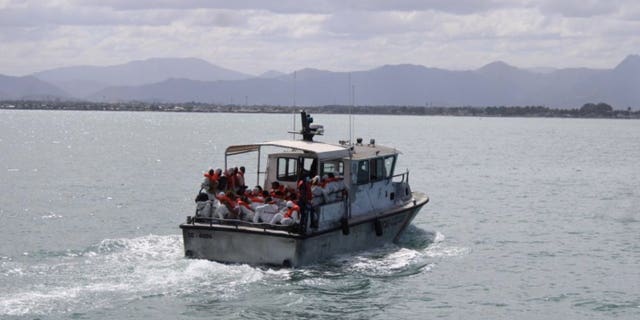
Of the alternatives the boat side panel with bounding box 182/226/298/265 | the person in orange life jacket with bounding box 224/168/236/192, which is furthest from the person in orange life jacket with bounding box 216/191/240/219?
the person in orange life jacket with bounding box 224/168/236/192

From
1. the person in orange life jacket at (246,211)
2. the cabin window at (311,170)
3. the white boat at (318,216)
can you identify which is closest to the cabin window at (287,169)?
the white boat at (318,216)

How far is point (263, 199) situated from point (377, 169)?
5040 millimetres

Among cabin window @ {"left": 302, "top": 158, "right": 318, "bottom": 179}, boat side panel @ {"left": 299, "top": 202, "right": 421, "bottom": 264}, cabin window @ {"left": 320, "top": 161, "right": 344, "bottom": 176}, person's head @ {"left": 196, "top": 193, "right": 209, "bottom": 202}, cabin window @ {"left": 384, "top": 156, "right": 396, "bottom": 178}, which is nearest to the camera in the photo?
boat side panel @ {"left": 299, "top": 202, "right": 421, "bottom": 264}

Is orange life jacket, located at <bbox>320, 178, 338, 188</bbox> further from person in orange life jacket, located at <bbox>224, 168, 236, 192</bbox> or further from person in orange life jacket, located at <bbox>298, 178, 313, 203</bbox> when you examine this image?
person in orange life jacket, located at <bbox>224, 168, 236, 192</bbox>

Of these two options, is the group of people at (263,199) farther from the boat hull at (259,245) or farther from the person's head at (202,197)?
the boat hull at (259,245)

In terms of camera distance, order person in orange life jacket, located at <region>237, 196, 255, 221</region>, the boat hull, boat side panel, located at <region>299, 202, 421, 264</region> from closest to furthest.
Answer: the boat hull → boat side panel, located at <region>299, 202, 421, 264</region> → person in orange life jacket, located at <region>237, 196, 255, 221</region>

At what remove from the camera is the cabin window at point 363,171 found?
90.5ft

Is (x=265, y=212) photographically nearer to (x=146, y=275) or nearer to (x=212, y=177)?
(x=212, y=177)

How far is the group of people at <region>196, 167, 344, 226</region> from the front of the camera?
2403 centimetres

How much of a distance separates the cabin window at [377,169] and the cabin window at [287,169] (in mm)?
2289

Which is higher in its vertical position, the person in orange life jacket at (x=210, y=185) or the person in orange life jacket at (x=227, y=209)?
the person in orange life jacket at (x=210, y=185)

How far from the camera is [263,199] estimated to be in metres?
24.7

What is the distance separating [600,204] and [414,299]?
1005 inches

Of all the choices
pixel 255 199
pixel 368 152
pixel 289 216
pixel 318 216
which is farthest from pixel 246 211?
pixel 368 152
